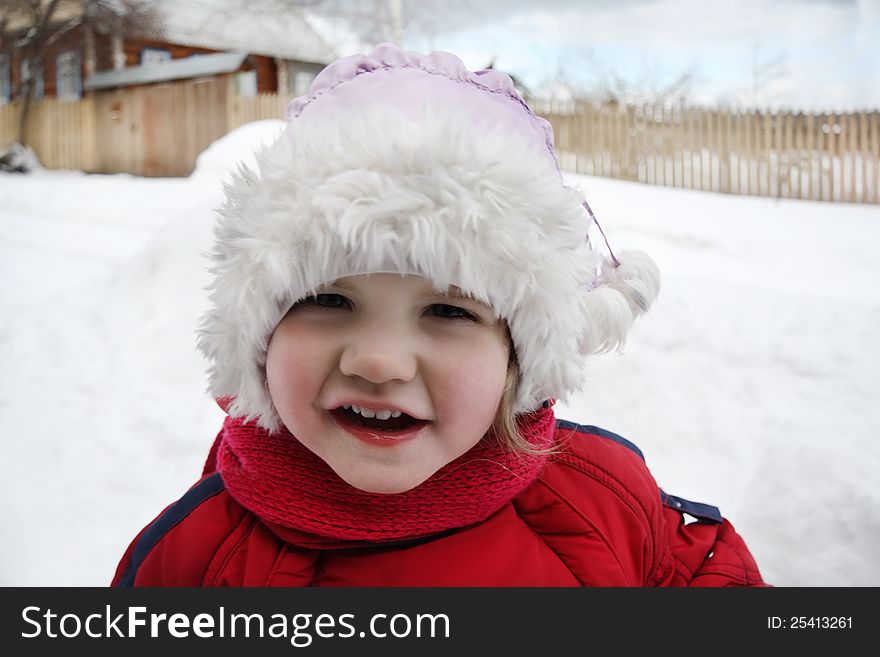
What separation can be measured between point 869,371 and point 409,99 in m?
1.04

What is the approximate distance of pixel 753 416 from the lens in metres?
1.21

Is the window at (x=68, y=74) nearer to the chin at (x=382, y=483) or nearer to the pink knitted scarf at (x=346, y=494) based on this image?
the pink knitted scarf at (x=346, y=494)

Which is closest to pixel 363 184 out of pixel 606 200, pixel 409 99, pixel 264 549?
pixel 409 99

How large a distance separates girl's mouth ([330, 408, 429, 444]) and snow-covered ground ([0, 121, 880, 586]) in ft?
2.42

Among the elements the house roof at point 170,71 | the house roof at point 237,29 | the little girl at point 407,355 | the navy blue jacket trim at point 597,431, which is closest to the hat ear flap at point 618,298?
the little girl at point 407,355

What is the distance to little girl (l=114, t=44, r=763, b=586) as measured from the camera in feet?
1.55

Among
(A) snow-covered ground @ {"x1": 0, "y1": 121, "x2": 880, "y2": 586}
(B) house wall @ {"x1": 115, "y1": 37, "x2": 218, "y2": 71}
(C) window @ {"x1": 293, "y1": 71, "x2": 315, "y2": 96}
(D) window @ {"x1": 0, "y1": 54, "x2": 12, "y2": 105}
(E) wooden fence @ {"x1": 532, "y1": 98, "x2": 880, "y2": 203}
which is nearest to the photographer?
(A) snow-covered ground @ {"x1": 0, "y1": 121, "x2": 880, "y2": 586}

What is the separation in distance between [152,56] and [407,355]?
255cm

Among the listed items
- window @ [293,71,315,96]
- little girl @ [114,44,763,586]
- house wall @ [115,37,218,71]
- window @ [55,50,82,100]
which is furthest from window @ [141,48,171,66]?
window @ [293,71,315,96]

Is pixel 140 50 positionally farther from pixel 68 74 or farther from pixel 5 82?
pixel 5 82

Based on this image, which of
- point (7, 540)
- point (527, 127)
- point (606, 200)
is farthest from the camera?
point (606, 200)

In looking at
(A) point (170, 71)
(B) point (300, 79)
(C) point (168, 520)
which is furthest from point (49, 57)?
(B) point (300, 79)

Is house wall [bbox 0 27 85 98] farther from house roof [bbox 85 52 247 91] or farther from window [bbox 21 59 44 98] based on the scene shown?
house roof [bbox 85 52 247 91]

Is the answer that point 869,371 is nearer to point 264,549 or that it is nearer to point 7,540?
point 264,549
